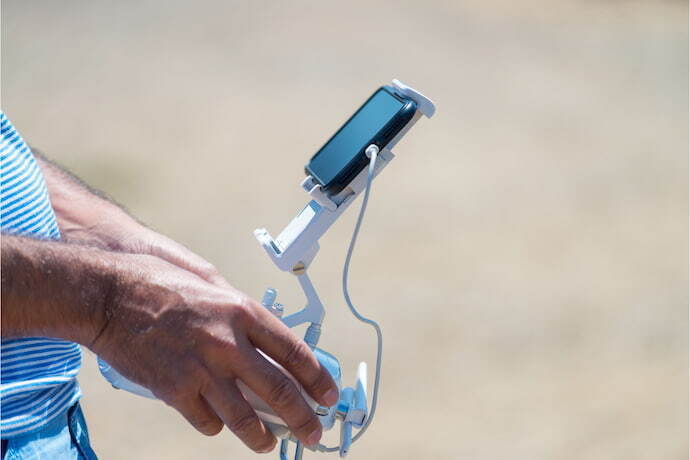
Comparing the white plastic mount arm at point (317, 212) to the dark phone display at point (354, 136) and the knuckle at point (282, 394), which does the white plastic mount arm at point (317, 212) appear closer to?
the dark phone display at point (354, 136)

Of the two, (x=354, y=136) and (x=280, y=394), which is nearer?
(x=280, y=394)

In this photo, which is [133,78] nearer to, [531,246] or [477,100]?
[477,100]

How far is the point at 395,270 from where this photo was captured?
15.3 ft

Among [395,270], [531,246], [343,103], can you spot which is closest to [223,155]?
[343,103]

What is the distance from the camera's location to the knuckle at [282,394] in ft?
3.89

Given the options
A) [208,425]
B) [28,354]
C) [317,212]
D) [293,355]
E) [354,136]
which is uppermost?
[354,136]

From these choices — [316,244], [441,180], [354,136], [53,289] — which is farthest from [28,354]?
[441,180]

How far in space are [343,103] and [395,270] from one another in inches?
85.5

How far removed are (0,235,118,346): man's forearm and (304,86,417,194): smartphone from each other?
0.41 m

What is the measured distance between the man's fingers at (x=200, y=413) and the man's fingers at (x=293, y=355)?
0.10 m

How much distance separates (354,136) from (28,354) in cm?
59

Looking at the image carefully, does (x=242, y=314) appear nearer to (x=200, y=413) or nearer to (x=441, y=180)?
(x=200, y=413)

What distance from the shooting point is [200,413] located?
1180 millimetres

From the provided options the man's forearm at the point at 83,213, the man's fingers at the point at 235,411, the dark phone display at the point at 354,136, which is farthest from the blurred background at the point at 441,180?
the man's fingers at the point at 235,411
